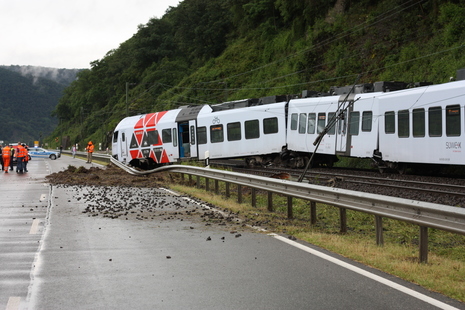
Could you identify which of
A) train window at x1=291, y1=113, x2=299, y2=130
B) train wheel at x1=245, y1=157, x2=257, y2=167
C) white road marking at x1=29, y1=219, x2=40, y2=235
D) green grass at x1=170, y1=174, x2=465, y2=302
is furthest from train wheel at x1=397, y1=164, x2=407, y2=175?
white road marking at x1=29, y1=219, x2=40, y2=235

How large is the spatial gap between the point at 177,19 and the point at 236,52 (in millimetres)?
24130

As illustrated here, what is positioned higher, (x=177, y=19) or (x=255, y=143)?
(x=177, y=19)

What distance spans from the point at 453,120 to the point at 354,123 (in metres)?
6.00

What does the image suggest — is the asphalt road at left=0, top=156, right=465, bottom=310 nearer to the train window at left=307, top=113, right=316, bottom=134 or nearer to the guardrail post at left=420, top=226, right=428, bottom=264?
the guardrail post at left=420, top=226, right=428, bottom=264

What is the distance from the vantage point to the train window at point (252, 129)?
103ft

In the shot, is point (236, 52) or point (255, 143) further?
point (236, 52)

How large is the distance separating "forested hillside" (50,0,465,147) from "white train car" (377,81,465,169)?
8.05 metres

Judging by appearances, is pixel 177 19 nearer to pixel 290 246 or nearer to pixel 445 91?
pixel 445 91

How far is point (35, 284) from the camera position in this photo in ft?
22.4

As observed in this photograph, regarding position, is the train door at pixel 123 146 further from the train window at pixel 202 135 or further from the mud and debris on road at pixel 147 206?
the mud and debris on road at pixel 147 206

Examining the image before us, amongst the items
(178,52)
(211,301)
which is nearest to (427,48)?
(211,301)

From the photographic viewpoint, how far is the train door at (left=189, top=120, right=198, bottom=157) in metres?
34.4

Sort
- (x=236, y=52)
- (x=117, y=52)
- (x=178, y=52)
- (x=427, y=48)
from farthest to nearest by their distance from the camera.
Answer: (x=117, y=52)
(x=178, y=52)
(x=236, y=52)
(x=427, y=48)

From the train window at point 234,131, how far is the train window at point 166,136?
15.9 feet
